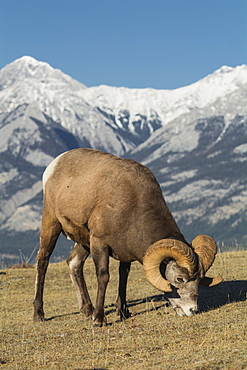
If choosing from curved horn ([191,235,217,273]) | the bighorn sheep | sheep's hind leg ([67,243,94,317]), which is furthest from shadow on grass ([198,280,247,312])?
sheep's hind leg ([67,243,94,317])

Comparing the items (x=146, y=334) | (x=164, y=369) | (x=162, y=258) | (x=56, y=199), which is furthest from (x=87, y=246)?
(x=164, y=369)

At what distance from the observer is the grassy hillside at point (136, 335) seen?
25.7 feet

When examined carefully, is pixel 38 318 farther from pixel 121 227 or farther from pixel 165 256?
pixel 165 256

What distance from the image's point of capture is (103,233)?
11.8 m

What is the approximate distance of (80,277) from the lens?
14070 millimetres

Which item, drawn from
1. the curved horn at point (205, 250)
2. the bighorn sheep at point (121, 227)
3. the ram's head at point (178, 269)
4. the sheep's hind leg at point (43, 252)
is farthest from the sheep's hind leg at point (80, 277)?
the curved horn at point (205, 250)

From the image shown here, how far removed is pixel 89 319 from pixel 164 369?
18.3ft

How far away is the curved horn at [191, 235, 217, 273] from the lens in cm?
1113

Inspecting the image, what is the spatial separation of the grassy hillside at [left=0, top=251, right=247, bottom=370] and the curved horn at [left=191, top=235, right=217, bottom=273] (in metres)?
0.99

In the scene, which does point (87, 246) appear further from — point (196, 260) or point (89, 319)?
point (196, 260)

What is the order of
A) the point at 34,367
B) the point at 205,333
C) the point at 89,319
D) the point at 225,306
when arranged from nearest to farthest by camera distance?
1. the point at 34,367
2. the point at 205,333
3. the point at 225,306
4. the point at 89,319

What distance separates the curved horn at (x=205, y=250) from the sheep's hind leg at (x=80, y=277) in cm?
326

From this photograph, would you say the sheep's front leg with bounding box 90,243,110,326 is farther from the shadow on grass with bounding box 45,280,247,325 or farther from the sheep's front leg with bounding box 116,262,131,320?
the shadow on grass with bounding box 45,280,247,325

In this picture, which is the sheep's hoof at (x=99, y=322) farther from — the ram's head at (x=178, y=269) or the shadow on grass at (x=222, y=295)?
the shadow on grass at (x=222, y=295)
